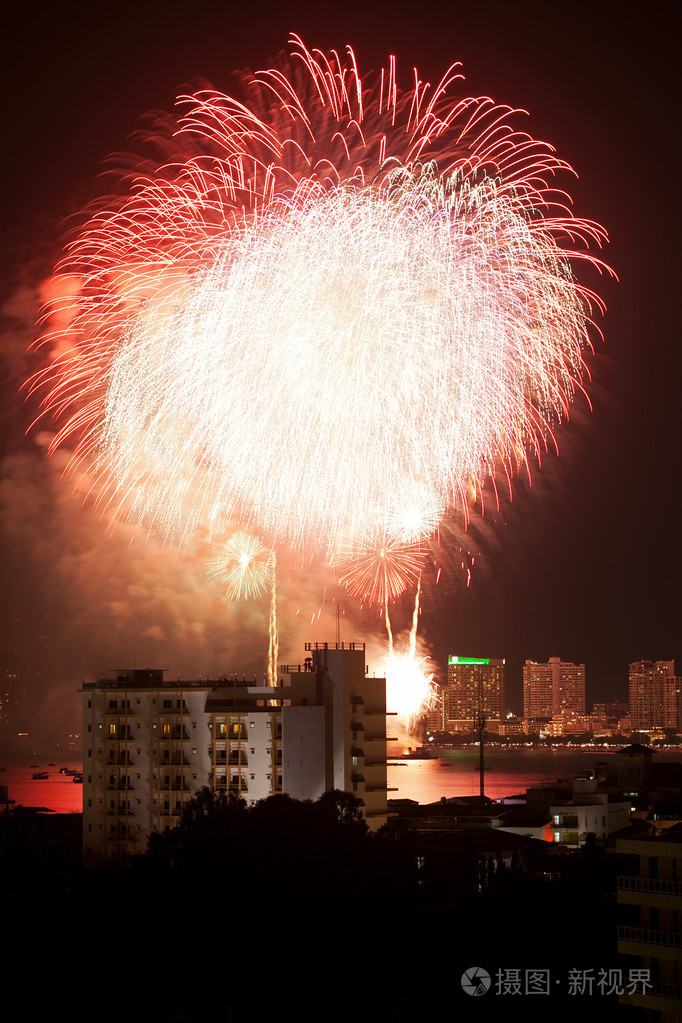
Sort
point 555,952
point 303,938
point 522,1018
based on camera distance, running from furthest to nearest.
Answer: point 555,952, point 303,938, point 522,1018

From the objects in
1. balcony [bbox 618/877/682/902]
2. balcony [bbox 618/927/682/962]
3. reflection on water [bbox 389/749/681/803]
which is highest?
balcony [bbox 618/877/682/902]

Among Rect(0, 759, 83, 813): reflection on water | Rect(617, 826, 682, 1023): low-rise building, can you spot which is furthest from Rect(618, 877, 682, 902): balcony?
Rect(0, 759, 83, 813): reflection on water

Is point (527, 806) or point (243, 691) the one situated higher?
point (243, 691)

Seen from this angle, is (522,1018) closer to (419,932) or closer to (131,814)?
(419,932)

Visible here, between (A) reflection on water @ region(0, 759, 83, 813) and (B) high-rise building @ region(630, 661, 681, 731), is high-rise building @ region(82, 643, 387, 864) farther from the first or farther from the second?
(B) high-rise building @ region(630, 661, 681, 731)

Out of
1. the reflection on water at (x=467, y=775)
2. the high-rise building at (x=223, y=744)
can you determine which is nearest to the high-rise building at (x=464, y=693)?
the reflection on water at (x=467, y=775)

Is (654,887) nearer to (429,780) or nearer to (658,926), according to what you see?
(658,926)

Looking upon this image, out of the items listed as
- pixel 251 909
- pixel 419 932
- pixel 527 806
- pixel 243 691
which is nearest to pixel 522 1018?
pixel 419 932
